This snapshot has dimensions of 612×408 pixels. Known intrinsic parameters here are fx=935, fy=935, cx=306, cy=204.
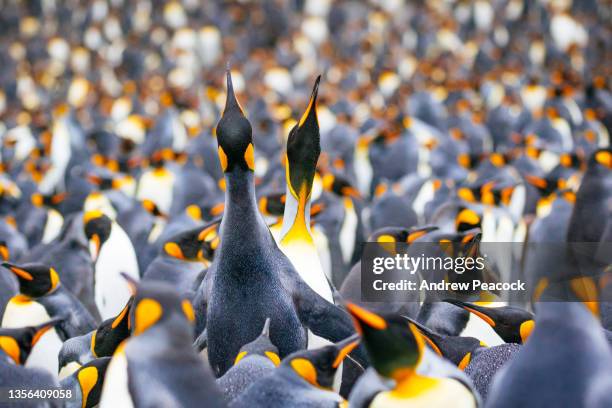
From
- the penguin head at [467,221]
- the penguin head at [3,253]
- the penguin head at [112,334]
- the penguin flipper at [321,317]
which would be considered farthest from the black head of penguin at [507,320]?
the penguin head at [3,253]

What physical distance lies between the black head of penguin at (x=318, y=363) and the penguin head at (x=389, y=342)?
0.24 metres

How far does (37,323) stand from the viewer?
3984 millimetres

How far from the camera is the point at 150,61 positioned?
15.3m

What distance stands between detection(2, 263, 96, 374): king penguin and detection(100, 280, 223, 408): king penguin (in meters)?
1.68

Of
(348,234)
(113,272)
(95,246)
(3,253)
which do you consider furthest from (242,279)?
(348,234)

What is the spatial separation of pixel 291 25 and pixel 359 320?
588 inches

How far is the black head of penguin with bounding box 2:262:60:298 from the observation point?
4.01m

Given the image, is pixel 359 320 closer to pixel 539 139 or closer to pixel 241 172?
pixel 241 172

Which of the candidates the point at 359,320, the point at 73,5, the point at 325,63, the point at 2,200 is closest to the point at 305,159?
the point at 359,320

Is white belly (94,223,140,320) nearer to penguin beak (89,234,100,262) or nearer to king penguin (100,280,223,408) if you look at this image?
penguin beak (89,234,100,262)

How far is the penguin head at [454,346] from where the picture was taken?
322cm

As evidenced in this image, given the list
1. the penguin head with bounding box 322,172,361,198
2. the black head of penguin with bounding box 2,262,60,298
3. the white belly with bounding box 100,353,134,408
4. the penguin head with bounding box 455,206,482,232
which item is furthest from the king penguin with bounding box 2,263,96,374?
the penguin head with bounding box 322,172,361,198

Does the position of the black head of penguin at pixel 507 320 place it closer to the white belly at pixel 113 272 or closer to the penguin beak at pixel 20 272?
the penguin beak at pixel 20 272

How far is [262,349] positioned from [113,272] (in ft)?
7.02
